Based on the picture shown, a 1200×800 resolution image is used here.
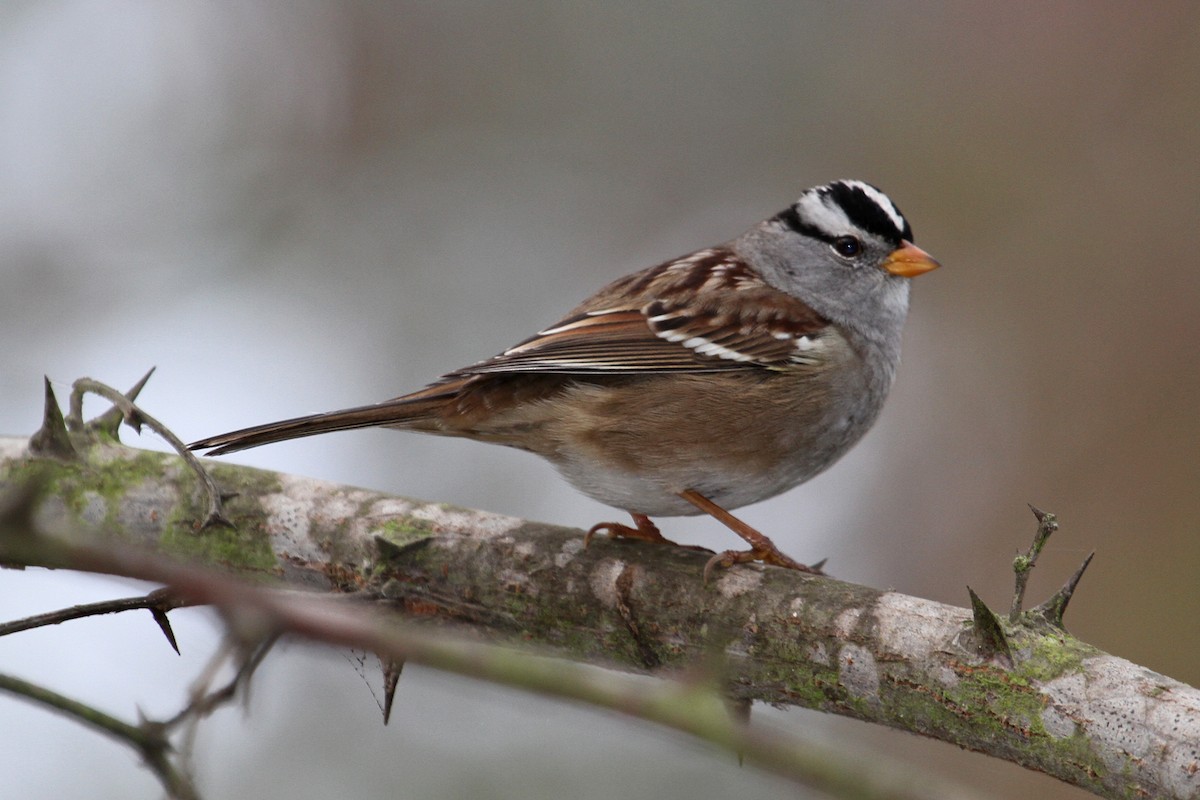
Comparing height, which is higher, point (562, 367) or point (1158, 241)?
point (1158, 241)

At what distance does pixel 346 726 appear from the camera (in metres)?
5.66

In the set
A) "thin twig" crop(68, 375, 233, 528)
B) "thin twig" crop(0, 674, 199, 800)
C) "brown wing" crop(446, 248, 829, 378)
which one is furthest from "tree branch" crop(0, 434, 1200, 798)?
"thin twig" crop(0, 674, 199, 800)

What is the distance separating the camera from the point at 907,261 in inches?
184

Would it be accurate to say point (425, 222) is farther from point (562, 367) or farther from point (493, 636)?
point (493, 636)

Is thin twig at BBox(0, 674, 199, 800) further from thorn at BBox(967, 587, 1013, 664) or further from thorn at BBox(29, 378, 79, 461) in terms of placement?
thorn at BBox(967, 587, 1013, 664)

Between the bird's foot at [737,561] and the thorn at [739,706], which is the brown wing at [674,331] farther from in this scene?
the thorn at [739,706]

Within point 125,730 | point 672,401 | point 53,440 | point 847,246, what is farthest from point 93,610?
point 847,246

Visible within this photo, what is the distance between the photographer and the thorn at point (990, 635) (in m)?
2.44

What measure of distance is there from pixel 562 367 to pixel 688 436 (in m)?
0.51

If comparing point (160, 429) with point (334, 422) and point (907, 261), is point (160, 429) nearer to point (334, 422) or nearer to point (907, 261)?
point (334, 422)

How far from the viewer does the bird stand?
3.90 metres

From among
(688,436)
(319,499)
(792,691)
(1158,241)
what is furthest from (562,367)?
(1158,241)

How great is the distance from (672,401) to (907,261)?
1360 mm

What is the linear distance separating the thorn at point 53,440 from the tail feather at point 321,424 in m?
0.37
